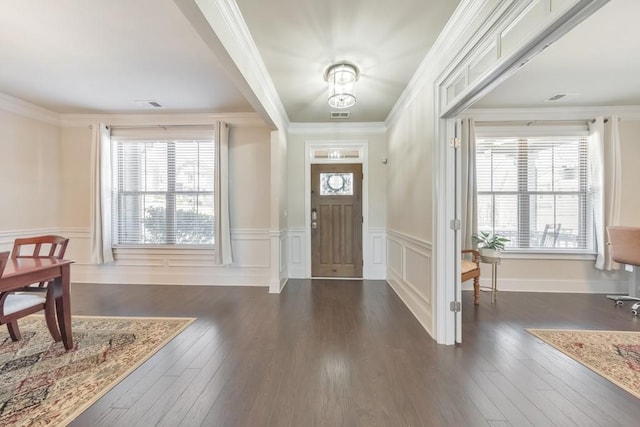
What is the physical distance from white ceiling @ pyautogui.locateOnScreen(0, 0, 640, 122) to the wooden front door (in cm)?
123

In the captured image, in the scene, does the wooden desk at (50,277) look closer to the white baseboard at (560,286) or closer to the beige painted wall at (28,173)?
the beige painted wall at (28,173)

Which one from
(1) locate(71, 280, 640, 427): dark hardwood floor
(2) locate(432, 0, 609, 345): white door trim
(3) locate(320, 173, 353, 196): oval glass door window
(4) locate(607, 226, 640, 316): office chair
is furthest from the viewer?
(3) locate(320, 173, 353, 196): oval glass door window

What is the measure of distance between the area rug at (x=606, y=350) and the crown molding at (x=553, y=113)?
2905 mm

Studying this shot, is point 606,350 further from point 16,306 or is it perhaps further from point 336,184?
point 16,306

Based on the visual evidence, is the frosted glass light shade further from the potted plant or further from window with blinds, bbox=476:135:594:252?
the potted plant

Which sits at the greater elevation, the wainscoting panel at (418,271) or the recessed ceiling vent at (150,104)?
the recessed ceiling vent at (150,104)

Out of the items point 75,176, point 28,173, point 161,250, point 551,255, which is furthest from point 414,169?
point 28,173

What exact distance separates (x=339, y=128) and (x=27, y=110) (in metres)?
4.69

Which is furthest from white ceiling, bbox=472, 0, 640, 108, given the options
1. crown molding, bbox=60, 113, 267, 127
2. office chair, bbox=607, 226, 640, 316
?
crown molding, bbox=60, 113, 267, 127

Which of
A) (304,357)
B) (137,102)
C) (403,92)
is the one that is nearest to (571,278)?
(403,92)

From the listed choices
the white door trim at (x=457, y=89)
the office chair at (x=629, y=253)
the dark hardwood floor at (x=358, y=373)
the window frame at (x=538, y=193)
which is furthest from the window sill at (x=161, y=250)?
the office chair at (x=629, y=253)

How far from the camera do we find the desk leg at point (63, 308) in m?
2.27

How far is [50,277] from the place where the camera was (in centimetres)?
217

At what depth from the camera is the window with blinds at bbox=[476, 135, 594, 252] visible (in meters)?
3.98
